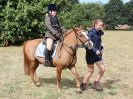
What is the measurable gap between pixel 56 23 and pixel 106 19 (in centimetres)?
6455

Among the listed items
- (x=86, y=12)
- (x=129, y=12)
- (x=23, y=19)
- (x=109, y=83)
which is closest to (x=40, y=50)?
(x=109, y=83)

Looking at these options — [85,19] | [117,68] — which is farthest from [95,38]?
[85,19]

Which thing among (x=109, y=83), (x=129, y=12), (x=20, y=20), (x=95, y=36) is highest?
(x=129, y=12)

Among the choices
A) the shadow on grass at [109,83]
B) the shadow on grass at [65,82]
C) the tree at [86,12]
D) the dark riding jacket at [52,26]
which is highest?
the tree at [86,12]

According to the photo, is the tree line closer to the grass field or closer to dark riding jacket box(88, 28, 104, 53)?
the grass field

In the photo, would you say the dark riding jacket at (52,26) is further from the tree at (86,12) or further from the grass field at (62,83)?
the tree at (86,12)

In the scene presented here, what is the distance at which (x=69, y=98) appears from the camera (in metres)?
8.39

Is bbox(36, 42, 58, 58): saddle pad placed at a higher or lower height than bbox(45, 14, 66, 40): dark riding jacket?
lower

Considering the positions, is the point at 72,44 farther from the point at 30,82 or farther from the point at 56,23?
the point at 30,82

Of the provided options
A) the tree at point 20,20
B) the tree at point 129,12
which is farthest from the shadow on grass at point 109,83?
the tree at point 129,12

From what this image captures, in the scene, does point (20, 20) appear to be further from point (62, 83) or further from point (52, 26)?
point (52, 26)

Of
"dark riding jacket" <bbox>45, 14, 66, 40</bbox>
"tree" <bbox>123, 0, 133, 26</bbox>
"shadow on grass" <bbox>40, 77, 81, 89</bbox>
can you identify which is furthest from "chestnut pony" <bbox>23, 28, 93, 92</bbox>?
"tree" <bbox>123, 0, 133, 26</bbox>

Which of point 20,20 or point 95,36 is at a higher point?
point 20,20

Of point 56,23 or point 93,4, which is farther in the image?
point 93,4
